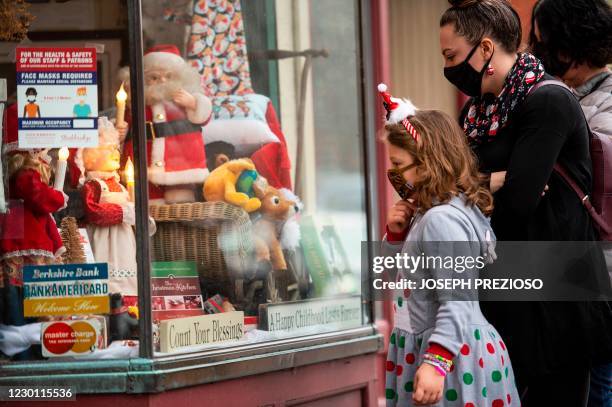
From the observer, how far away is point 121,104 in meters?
4.10

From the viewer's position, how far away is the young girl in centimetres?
289

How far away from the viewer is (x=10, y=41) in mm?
4078

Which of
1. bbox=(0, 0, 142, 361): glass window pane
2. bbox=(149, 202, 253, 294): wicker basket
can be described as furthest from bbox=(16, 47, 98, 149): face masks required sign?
bbox=(149, 202, 253, 294): wicker basket

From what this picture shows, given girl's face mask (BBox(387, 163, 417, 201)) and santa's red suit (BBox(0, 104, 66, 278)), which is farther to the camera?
santa's red suit (BBox(0, 104, 66, 278))

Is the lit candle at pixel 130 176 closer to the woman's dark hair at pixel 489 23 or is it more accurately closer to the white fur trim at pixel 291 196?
the white fur trim at pixel 291 196

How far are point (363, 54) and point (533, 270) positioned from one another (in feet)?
8.13

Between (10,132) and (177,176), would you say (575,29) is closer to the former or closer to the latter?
(177,176)

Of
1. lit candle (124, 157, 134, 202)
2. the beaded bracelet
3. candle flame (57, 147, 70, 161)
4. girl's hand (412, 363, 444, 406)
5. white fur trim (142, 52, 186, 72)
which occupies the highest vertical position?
white fur trim (142, 52, 186, 72)

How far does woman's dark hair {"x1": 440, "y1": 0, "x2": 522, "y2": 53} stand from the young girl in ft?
0.90

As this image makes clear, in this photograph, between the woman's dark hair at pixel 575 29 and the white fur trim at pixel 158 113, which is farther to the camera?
the white fur trim at pixel 158 113

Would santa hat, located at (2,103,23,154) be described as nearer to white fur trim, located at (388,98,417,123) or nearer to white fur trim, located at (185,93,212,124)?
white fur trim, located at (185,93,212,124)

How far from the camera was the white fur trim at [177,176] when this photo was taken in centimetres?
427

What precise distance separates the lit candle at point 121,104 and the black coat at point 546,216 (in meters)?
1.64

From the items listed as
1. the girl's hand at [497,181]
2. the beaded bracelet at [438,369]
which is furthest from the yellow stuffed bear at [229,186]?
the beaded bracelet at [438,369]
